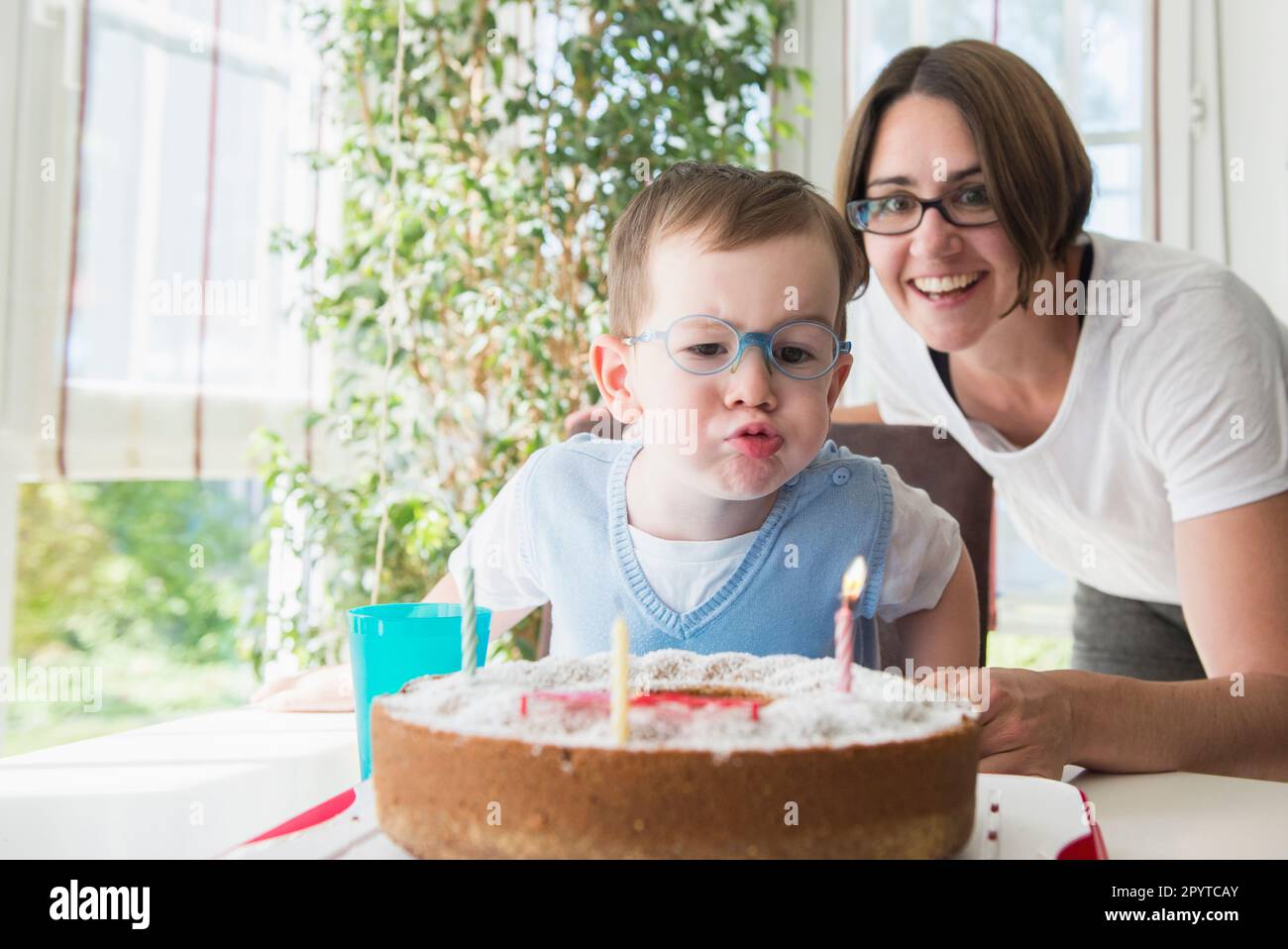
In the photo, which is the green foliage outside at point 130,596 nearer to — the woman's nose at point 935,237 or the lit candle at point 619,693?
the woman's nose at point 935,237

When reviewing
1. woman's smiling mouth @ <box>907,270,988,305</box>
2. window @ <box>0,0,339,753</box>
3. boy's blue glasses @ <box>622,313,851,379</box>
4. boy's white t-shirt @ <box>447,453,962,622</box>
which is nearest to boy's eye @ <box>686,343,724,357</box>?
boy's blue glasses @ <box>622,313,851,379</box>

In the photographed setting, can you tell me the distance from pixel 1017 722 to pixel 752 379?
1.09 ft

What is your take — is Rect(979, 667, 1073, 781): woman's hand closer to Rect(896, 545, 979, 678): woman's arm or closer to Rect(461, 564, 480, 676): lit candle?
Rect(896, 545, 979, 678): woman's arm

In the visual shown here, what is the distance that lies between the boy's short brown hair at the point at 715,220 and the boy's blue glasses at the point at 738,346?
9 cm

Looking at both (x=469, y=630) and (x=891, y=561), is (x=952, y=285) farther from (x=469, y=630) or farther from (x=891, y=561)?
(x=469, y=630)

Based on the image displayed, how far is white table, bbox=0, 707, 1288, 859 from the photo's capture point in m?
0.71

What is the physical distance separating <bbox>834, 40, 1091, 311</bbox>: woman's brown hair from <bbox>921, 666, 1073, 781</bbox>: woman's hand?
1.80 feet

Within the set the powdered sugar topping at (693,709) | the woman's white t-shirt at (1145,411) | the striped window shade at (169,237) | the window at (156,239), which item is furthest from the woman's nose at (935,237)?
the striped window shade at (169,237)

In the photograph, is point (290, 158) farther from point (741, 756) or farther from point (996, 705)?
point (741, 756)

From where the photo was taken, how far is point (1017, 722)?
0.84 metres

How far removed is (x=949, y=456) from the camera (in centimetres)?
155

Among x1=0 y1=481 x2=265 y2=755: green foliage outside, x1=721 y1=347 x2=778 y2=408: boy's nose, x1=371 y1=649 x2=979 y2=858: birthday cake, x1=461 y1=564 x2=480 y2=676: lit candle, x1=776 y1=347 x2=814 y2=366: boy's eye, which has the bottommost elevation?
x1=0 y1=481 x2=265 y2=755: green foliage outside
